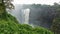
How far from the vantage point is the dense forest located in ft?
4.96

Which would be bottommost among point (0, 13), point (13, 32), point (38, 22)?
point (38, 22)

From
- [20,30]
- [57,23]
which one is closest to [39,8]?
[57,23]

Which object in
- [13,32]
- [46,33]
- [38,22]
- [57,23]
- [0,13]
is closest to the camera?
[13,32]

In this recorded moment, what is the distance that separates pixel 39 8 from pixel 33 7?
0.16 metres

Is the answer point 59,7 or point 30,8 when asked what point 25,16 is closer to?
point 30,8

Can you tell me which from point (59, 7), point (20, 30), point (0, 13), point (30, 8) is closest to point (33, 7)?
point (30, 8)

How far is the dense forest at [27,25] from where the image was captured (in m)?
1.51

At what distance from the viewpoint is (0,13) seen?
6.27ft

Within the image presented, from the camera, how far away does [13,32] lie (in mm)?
1468

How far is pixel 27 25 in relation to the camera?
5.79 ft

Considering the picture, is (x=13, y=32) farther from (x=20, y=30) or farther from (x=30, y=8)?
(x=30, y=8)

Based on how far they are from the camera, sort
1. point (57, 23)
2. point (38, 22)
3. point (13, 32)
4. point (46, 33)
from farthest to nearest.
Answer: point (38, 22) < point (57, 23) < point (46, 33) < point (13, 32)

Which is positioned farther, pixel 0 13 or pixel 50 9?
pixel 50 9

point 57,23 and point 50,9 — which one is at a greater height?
point 50,9
